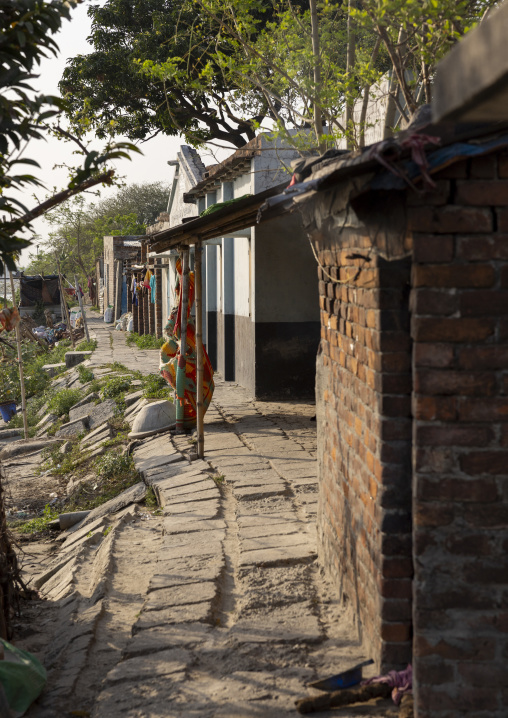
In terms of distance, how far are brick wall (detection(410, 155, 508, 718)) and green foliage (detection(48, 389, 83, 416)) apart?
11203 millimetres

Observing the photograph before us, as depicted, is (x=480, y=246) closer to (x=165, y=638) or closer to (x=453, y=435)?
(x=453, y=435)

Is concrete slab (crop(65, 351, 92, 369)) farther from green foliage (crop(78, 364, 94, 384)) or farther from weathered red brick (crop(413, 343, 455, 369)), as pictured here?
weathered red brick (crop(413, 343, 455, 369))

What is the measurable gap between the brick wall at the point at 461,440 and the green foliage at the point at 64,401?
Answer: 1120 cm

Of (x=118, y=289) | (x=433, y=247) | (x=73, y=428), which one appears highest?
A: (x=118, y=289)

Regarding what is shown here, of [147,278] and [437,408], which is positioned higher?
[147,278]

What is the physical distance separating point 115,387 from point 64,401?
5.28 ft

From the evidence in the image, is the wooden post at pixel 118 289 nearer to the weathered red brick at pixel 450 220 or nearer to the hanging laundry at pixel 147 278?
the hanging laundry at pixel 147 278

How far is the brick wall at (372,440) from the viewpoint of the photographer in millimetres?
2842

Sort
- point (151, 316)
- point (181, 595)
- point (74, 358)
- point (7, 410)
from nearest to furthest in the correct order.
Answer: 1. point (181, 595)
2. point (7, 410)
3. point (74, 358)
4. point (151, 316)

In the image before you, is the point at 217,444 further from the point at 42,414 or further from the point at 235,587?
the point at 42,414

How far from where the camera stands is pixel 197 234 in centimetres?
755

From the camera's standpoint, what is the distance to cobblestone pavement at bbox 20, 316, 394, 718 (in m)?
3.24

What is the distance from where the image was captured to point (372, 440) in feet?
9.98

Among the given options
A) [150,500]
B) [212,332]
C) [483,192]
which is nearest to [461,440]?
Result: [483,192]
